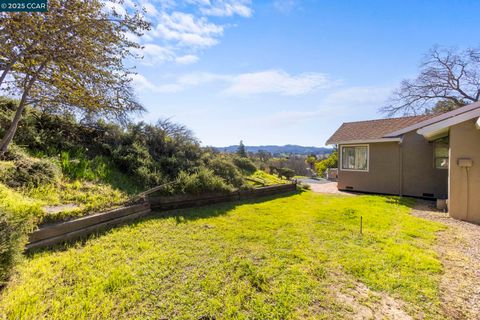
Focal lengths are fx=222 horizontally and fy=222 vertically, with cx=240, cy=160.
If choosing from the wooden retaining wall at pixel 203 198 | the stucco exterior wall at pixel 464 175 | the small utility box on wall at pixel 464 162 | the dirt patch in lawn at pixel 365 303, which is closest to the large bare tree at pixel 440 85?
the stucco exterior wall at pixel 464 175

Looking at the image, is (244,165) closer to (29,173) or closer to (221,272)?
(29,173)

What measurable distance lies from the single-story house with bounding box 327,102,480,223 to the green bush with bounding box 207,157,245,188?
6.12 metres

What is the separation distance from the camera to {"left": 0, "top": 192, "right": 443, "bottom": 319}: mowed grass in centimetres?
226

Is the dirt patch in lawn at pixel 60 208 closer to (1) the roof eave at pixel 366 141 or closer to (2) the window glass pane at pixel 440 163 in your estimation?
(1) the roof eave at pixel 366 141

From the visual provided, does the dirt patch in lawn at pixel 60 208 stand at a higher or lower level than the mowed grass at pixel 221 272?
higher

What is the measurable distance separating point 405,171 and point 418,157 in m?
0.74

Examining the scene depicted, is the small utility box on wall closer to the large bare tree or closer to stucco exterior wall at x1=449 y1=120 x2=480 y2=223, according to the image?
stucco exterior wall at x1=449 y1=120 x2=480 y2=223

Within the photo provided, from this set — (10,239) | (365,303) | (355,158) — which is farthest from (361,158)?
(10,239)

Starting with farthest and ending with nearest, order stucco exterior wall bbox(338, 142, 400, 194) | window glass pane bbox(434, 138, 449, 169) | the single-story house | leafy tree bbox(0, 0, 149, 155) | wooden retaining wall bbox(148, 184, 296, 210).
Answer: stucco exterior wall bbox(338, 142, 400, 194) → window glass pane bbox(434, 138, 449, 169) → the single-story house → wooden retaining wall bbox(148, 184, 296, 210) → leafy tree bbox(0, 0, 149, 155)

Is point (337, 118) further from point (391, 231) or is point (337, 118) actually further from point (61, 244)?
point (61, 244)

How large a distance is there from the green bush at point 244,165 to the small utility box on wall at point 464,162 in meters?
7.18

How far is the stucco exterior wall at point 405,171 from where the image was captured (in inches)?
355

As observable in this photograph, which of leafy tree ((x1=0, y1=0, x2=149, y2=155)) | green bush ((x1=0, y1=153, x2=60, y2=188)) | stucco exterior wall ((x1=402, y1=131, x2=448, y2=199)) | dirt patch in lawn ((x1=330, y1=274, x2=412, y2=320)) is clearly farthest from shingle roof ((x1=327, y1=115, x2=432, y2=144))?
green bush ((x1=0, y1=153, x2=60, y2=188))

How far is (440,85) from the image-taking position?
18109 millimetres
